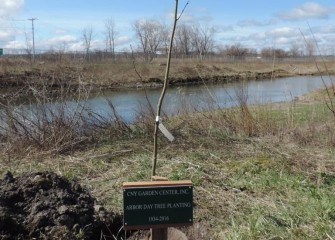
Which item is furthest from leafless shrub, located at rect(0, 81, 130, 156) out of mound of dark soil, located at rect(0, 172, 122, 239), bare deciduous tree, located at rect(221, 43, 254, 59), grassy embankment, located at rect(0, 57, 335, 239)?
bare deciduous tree, located at rect(221, 43, 254, 59)

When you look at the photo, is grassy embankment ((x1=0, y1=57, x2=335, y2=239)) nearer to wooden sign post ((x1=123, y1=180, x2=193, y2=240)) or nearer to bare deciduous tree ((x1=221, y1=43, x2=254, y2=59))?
wooden sign post ((x1=123, y1=180, x2=193, y2=240))

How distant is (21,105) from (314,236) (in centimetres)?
532

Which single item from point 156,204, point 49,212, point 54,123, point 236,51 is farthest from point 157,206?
point 236,51

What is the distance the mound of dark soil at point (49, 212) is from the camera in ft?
10.4

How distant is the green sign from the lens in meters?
2.75

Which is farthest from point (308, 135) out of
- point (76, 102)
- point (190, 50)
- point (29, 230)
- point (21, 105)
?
point (190, 50)

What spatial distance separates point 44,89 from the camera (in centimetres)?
721

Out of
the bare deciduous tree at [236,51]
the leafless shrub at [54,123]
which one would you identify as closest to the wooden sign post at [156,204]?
the leafless shrub at [54,123]

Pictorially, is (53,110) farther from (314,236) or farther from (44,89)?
(314,236)

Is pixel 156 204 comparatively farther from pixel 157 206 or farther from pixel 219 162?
pixel 219 162

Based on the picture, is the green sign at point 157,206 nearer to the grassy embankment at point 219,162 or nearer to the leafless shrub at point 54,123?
the grassy embankment at point 219,162

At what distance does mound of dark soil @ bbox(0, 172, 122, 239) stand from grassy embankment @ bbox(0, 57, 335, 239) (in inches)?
13.9

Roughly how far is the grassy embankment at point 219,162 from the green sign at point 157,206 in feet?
2.10

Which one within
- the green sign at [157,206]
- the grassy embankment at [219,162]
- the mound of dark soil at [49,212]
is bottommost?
the grassy embankment at [219,162]
